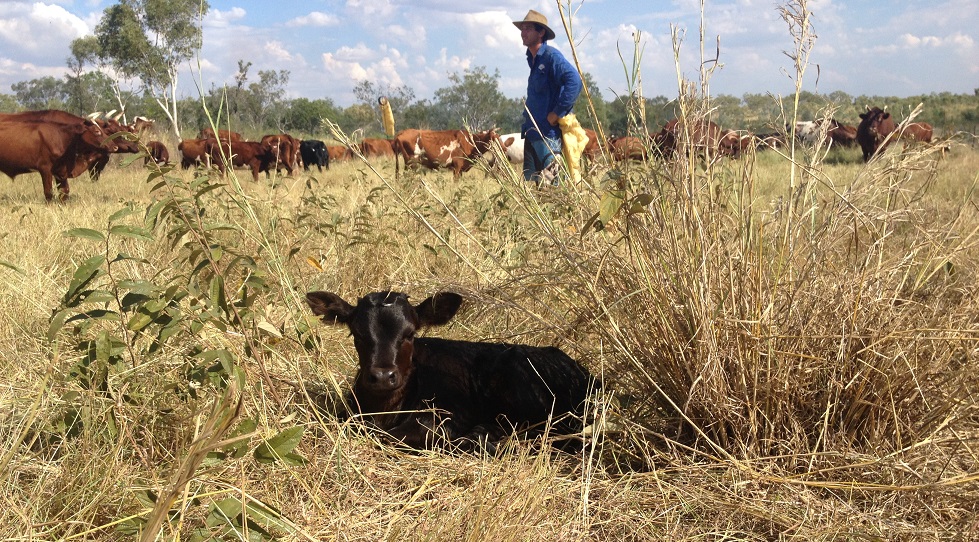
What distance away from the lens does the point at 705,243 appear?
93.3 inches

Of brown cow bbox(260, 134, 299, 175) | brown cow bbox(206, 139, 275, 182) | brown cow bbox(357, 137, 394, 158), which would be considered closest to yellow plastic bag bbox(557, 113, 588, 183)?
brown cow bbox(206, 139, 275, 182)

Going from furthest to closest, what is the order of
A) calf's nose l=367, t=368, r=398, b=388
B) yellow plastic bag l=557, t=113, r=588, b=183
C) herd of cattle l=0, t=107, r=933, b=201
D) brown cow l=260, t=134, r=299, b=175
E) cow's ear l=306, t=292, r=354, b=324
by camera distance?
brown cow l=260, t=134, r=299, b=175 → yellow plastic bag l=557, t=113, r=588, b=183 → cow's ear l=306, t=292, r=354, b=324 → calf's nose l=367, t=368, r=398, b=388 → herd of cattle l=0, t=107, r=933, b=201

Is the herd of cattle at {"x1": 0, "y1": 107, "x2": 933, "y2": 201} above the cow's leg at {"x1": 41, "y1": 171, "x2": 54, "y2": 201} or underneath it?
above

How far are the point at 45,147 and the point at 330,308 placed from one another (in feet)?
33.9

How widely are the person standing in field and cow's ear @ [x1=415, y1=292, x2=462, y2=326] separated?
3.60 metres

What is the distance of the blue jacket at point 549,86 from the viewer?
6.51 metres

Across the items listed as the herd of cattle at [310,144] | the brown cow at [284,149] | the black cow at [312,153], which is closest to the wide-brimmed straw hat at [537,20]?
the herd of cattle at [310,144]

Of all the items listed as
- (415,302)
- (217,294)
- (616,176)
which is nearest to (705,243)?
(616,176)

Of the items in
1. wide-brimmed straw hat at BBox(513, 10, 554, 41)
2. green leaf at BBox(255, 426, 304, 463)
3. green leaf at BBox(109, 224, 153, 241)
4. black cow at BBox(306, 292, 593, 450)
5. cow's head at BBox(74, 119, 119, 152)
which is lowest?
black cow at BBox(306, 292, 593, 450)

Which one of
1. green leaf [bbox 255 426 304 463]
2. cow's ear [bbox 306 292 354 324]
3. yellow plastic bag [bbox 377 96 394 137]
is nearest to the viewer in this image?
green leaf [bbox 255 426 304 463]

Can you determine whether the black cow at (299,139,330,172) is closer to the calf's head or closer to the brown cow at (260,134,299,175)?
the brown cow at (260,134,299,175)

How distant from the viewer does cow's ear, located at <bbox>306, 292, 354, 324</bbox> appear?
296 centimetres

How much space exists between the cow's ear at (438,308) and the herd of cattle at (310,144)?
59 cm

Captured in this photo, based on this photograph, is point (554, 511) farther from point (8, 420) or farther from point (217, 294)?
point (8, 420)
